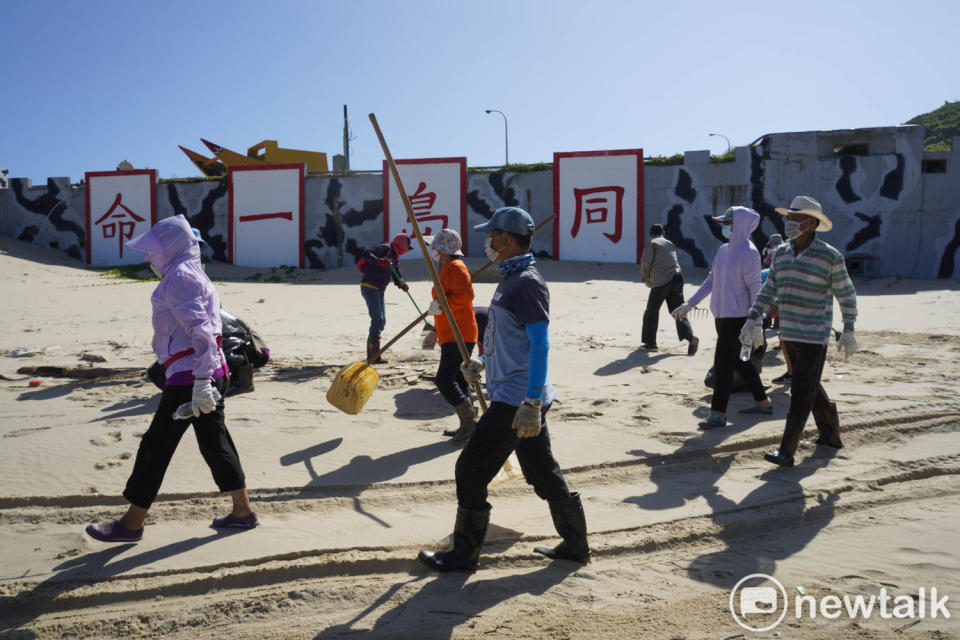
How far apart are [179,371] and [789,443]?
408cm

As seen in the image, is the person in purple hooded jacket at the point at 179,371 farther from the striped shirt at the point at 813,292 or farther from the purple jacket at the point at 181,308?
the striped shirt at the point at 813,292

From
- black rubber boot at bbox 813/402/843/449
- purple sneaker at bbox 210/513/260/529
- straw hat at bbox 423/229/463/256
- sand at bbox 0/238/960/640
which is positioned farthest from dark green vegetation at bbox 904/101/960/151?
purple sneaker at bbox 210/513/260/529

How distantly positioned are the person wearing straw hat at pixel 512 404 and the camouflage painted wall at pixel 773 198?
57.7 ft

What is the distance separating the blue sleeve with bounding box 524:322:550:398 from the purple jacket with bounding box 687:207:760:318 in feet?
10.6

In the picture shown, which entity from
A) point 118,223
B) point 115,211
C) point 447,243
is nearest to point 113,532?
point 447,243

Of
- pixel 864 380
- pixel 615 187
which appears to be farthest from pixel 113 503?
pixel 615 187

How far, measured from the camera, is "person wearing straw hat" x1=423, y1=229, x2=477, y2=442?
5.66 meters

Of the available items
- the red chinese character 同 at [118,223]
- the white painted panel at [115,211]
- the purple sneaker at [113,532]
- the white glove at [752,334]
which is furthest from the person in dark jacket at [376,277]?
the red chinese character 同 at [118,223]

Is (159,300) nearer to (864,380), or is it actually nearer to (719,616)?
(719,616)

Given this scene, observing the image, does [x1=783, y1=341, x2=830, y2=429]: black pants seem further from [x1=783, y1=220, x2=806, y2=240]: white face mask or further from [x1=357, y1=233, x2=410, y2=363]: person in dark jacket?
[x1=357, y1=233, x2=410, y2=363]: person in dark jacket

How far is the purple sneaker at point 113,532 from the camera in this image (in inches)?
155

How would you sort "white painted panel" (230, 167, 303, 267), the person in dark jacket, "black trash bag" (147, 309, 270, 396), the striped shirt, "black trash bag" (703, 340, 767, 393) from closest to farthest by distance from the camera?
1. the striped shirt
2. "black trash bag" (703, 340, 767, 393)
3. "black trash bag" (147, 309, 270, 396)
4. the person in dark jacket
5. "white painted panel" (230, 167, 303, 267)

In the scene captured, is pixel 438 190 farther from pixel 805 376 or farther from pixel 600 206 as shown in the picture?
pixel 805 376

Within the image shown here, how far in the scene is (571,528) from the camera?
366cm
